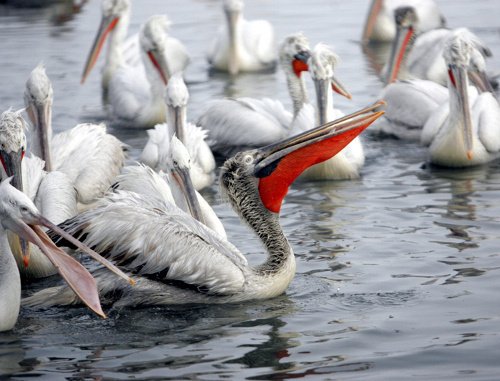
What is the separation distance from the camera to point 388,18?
487 inches

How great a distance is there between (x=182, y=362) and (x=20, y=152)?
187 centimetres

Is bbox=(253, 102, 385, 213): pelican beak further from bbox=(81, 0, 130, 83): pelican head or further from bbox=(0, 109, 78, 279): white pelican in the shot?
bbox=(81, 0, 130, 83): pelican head

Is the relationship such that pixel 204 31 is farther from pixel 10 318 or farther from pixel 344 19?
pixel 10 318

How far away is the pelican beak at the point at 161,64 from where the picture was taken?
8.53m

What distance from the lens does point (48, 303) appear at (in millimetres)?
4574

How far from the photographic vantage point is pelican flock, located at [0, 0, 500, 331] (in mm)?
4461

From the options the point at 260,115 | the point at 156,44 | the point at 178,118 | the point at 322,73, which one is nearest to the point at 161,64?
the point at 156,44

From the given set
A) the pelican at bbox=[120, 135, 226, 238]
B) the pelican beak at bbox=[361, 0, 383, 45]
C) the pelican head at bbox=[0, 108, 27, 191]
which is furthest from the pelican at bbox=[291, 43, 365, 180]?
the pelican beak at bbox=[361, 0, 383, 45]

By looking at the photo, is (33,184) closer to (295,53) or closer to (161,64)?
(295,53)

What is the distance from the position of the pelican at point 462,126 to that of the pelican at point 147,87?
2.69 m

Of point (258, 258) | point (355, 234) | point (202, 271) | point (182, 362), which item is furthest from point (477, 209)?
point (182, 362)

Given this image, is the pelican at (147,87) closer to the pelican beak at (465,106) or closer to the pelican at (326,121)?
the pelican at (326,121)

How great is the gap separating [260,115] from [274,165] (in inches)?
130

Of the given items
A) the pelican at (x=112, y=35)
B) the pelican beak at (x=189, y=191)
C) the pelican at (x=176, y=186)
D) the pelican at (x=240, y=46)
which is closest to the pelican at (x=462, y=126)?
the pelican at (x=176, y=186)
